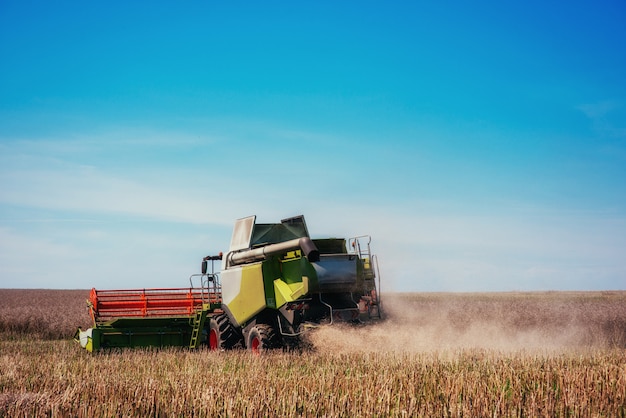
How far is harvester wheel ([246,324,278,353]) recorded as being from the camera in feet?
43.2

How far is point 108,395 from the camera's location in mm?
8102

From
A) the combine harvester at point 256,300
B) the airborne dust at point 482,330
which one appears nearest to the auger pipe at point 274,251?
the combine harvester at point 256,300

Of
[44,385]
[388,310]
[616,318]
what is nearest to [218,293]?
[388,310]

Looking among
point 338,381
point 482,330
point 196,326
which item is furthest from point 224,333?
point 482,330

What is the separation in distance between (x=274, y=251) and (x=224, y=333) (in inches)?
108

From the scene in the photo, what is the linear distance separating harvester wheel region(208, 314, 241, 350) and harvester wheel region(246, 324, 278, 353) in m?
1.23

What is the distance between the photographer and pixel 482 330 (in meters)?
18.6

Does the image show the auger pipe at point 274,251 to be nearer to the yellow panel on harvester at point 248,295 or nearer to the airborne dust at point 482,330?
the yellow panel on harvester at point 248,295

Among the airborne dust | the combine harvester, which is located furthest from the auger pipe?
the airborne dust

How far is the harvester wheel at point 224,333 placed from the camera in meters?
14.9

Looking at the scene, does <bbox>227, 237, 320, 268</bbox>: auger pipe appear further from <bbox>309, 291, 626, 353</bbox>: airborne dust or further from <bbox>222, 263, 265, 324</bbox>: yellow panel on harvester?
<bbox>309, 291, 626, 353</bbox>: airborne dust

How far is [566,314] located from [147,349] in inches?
664

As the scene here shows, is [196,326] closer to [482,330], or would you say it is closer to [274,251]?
[274,251]

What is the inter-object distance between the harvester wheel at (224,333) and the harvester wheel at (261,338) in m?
1.23
